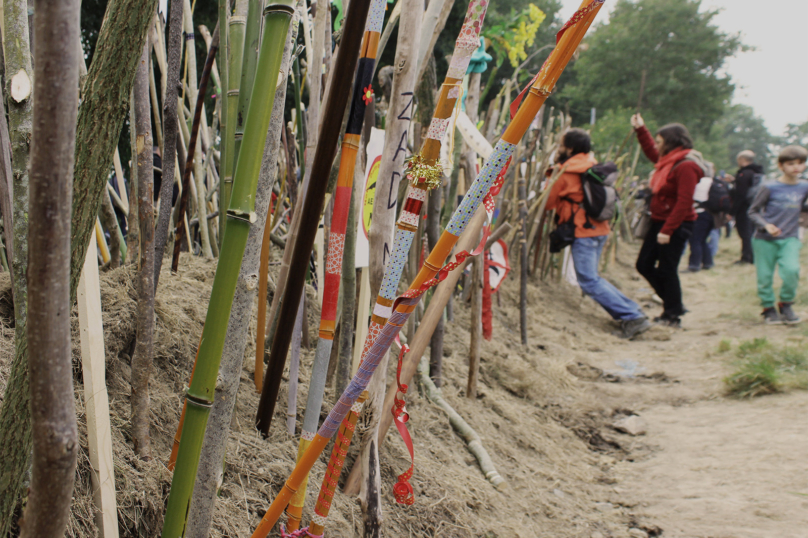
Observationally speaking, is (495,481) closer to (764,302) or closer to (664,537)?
(664,537)

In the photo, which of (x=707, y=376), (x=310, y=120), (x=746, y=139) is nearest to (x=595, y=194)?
(x=707, y=376)

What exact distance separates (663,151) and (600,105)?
19.7 meters

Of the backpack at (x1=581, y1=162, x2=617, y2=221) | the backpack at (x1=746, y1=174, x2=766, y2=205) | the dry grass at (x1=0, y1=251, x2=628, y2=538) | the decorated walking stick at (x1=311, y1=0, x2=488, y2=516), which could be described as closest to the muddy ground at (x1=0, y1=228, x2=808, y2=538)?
the dry grass at (x1=0, y1=251, x2=628, y2=538)

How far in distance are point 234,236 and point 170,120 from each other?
0.62 meters

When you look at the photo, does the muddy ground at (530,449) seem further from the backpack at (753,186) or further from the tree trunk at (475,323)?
the backpack at (753,186)

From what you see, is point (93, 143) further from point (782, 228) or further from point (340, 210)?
point (782, 228)

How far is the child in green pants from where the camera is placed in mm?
4152

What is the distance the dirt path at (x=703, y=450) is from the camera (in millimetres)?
1629

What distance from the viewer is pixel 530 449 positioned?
211 cm

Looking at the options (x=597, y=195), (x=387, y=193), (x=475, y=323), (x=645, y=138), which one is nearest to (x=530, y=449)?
(x=475, y=323)

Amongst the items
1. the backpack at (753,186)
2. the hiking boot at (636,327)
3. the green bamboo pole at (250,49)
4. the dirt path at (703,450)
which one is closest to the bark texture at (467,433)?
the dirt path at (703,450)

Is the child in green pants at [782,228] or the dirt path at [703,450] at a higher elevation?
the child in green pants at [782,228]

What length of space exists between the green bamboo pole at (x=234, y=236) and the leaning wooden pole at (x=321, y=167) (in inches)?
4.2

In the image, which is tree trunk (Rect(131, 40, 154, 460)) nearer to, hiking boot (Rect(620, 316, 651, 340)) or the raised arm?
hiking boot (Rect(620, 316, 651, 340))
